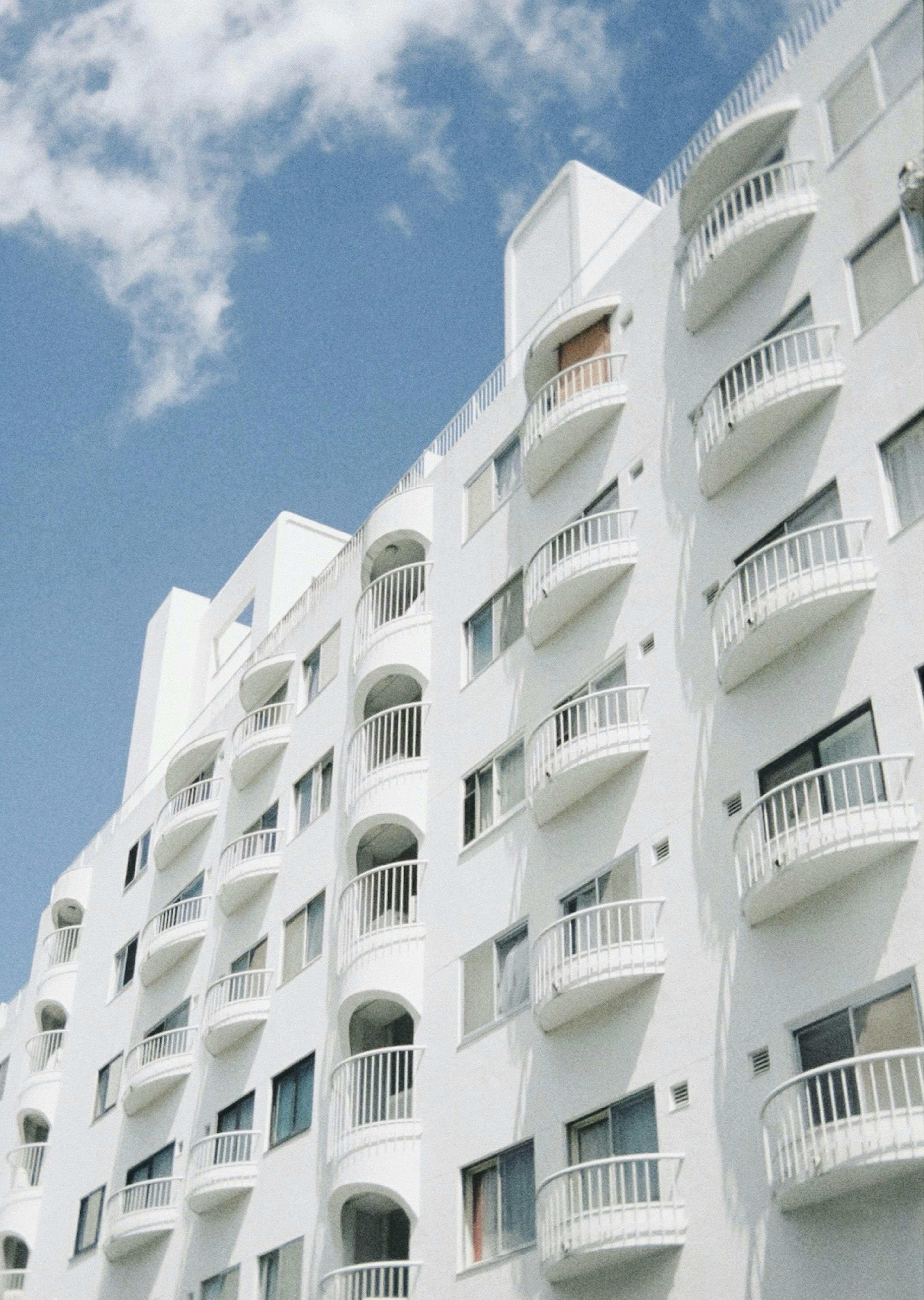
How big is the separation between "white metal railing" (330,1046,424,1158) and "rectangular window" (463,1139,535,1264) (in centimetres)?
252

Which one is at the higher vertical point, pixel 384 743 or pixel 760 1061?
pixel 384 743

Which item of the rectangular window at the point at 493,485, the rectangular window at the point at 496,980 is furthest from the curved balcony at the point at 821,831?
the rectangular window at the point at 493,485

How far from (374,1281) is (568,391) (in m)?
18.4

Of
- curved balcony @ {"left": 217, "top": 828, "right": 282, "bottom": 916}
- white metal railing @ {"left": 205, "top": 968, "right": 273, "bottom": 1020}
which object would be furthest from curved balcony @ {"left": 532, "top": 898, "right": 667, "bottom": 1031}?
curved balcony @ {"left": 217, "top": 828, "right": 282, "bottom": 916}

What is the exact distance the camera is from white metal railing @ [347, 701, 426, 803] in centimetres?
3416

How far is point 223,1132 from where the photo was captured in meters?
34.5

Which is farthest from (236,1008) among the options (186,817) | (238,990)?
(186,817)

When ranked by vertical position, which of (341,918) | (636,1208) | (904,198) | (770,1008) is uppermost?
(904,198)

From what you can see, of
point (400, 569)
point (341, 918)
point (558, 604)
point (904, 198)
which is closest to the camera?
point (904, 198)

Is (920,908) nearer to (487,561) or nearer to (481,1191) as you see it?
(481,1191)

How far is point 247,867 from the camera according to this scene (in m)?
38.4

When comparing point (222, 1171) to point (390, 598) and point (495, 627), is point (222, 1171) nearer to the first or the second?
point (495, 627)

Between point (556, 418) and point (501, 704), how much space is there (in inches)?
244

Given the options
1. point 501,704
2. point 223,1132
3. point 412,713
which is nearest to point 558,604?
point 501,704
